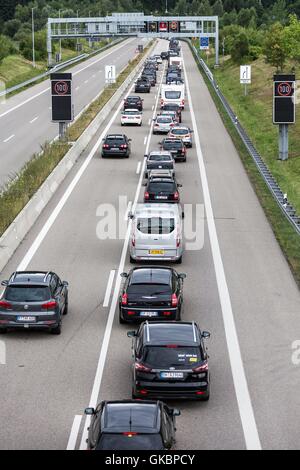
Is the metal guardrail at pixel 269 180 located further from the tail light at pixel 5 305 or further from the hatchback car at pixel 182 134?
the tail light at pixel 5 305

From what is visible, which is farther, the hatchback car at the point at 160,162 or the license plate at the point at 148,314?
the hatchback car at the point at 160,162

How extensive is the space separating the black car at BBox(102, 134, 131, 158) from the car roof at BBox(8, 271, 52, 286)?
2797 cm

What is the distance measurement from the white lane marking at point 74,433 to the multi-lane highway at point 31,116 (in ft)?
85.8

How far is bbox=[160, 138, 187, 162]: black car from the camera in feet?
166

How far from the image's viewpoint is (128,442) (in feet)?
47.9

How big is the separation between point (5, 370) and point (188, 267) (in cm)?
1009

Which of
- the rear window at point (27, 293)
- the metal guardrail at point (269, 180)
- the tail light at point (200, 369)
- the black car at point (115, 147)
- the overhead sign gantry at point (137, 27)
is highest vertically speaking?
the overhead sign gantry at point (137, 27)

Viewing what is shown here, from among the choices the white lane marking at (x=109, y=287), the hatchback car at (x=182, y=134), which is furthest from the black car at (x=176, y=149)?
the white lane marking at (x=109, y=287)

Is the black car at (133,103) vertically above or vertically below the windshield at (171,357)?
below

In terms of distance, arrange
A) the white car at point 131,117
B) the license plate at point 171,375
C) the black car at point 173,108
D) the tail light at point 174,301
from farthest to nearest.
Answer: the black car at point 173,108 < the white car at point 131,117 < the tail light at point 174,301 < the license plate at point 171,375

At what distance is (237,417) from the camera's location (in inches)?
723

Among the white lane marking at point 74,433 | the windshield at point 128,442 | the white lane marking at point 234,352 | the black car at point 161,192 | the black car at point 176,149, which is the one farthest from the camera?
the black car at point 176,149

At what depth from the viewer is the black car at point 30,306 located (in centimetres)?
2277
